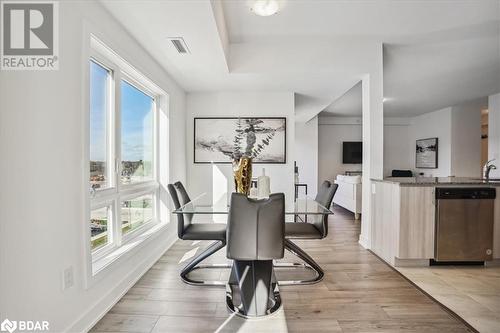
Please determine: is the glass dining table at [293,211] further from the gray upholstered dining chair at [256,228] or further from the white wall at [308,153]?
the white wall at [308,153]

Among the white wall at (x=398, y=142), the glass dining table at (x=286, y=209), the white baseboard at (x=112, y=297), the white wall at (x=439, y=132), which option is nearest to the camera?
the white baseboard at (x=112, y=297)

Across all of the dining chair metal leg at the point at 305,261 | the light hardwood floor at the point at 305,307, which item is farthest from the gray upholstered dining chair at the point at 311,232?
the light hardwood floor at the point at 305,307

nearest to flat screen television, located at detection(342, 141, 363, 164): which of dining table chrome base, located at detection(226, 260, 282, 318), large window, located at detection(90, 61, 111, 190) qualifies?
dining table chrome base, located at detection(226, 260, 282, 318)

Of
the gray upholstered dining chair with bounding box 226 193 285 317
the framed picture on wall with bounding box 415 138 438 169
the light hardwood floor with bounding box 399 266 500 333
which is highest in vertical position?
the framed picture on wall with bounding box 415 138 438 169

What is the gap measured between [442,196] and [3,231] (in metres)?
3.48

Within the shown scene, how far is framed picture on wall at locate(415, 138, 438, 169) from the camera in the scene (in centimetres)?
712

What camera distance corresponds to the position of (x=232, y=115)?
14.3ft

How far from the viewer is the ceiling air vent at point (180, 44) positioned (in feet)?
8.16

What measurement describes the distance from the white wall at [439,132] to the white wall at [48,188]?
7.72 metres

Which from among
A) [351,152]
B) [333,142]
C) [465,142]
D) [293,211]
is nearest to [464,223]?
[293,211]

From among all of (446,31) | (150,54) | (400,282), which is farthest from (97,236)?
(446,31)

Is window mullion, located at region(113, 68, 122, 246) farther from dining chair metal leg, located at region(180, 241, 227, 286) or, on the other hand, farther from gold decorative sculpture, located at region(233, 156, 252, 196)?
gold decorative sculpture, located at region(233, 156, 252, 196)

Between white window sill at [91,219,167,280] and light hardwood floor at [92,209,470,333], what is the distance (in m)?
0.32

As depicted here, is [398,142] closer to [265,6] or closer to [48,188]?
[265,6]
